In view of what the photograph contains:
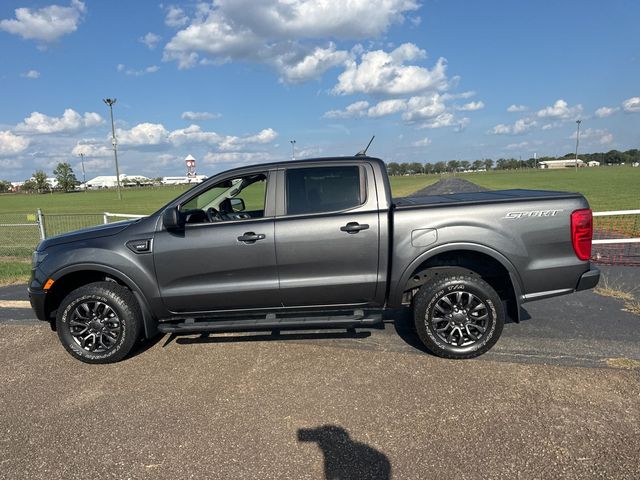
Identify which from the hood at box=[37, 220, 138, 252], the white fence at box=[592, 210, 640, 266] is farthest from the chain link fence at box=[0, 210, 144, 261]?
the white fence at box=[592, 210, 640, 266]

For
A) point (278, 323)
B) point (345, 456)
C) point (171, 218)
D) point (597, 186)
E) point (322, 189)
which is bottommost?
point (345, 456)

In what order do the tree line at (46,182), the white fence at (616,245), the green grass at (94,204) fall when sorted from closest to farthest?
1. the white fence at (616,245)
2. the green grass at (94,204)
3. the tree line at (46,182)

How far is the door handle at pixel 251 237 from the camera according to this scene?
3779 millimetres

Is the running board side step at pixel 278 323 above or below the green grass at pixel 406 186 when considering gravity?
below

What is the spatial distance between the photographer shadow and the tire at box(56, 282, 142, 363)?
209 centimetres

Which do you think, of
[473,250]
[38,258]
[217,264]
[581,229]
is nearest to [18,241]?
[38,258]

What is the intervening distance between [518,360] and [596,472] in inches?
56.2

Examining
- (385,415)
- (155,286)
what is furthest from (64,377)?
(385,415)

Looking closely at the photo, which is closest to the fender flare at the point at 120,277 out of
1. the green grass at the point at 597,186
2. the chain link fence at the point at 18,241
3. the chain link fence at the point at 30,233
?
the chain link fence at the point at 30,233

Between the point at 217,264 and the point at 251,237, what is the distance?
413mm

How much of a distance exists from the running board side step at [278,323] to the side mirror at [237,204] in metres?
1.32

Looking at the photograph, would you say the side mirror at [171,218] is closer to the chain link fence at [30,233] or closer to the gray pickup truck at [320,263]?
the gray pickup truck at [320,263]

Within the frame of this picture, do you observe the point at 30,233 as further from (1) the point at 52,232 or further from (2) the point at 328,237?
(2) the point at 328,237

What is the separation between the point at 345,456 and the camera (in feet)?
8.46
